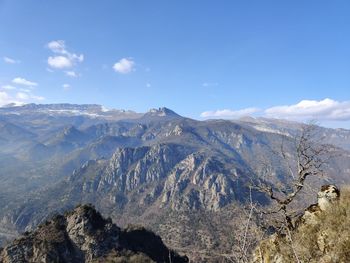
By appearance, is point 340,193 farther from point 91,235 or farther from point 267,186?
point 91,235

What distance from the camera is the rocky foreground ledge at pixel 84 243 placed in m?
153

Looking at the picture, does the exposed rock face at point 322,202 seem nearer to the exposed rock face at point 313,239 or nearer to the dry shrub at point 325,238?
the exposed rock face at point 313,239

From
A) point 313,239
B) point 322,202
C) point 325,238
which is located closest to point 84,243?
point 322,202

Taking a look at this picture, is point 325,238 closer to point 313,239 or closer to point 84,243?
point 313,239

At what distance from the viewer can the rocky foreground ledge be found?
501 feet

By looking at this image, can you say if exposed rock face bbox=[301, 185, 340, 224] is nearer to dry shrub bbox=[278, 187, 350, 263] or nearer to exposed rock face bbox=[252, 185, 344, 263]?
exposed rock face bbox=[252, 185, 344, 263]

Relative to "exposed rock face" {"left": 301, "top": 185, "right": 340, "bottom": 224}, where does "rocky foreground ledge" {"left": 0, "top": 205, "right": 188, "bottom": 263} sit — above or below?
below

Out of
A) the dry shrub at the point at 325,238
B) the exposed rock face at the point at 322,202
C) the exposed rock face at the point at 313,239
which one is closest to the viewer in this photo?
the dry shrub at the point at 325,238

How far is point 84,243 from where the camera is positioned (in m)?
166

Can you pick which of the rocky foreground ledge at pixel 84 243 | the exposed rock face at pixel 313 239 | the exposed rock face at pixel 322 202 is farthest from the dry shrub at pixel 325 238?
the rocky foreground ledge at pixel 84 243

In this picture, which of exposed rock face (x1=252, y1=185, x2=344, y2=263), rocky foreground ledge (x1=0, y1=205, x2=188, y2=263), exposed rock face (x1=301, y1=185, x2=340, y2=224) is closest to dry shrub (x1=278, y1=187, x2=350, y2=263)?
exposed rock face (x1=252, y1=185, x2=344, y2=263)

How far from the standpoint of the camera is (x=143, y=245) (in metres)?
178

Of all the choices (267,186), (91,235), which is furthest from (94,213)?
(267,186)

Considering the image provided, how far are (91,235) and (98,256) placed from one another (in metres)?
10.3
